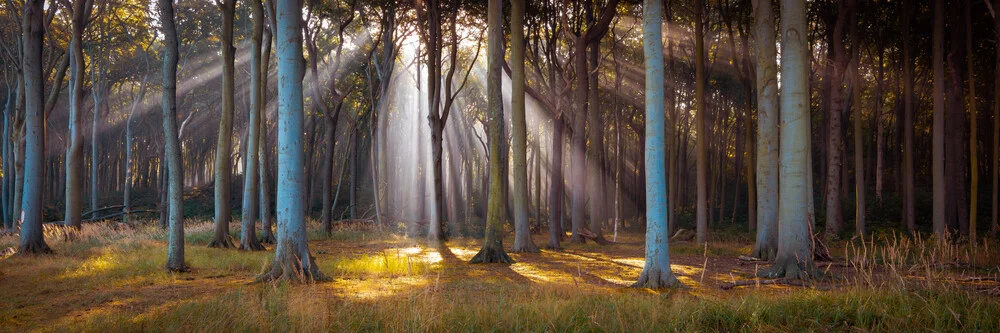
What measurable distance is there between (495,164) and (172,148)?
647cm

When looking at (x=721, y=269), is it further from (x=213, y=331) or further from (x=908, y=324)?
(x=213, y=331)

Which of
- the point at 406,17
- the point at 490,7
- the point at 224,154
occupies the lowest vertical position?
the point at 224,154

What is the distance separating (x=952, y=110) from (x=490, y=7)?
13.2 metres

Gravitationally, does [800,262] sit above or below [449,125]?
below

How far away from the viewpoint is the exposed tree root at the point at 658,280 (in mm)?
9055

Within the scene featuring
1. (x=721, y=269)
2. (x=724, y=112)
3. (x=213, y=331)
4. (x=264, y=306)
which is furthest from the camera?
(x=724, y=112)

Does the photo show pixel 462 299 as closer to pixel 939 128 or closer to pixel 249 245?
pixel 249 245

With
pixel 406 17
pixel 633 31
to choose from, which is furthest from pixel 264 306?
pixel 633 31

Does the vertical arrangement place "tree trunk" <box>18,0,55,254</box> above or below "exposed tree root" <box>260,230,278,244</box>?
above

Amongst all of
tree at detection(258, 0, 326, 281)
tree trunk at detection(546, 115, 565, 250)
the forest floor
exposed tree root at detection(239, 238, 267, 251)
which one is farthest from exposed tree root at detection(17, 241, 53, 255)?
tree trunk at detection(546, 115, 565, 250)

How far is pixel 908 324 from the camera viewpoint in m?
5.77

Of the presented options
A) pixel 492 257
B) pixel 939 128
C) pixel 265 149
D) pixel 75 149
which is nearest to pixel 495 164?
pixel 492 257

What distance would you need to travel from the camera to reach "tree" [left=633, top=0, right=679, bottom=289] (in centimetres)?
917

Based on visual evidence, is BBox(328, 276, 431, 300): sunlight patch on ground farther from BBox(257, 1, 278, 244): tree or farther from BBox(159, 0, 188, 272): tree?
BBox(257, 1, 278, 244): tree
